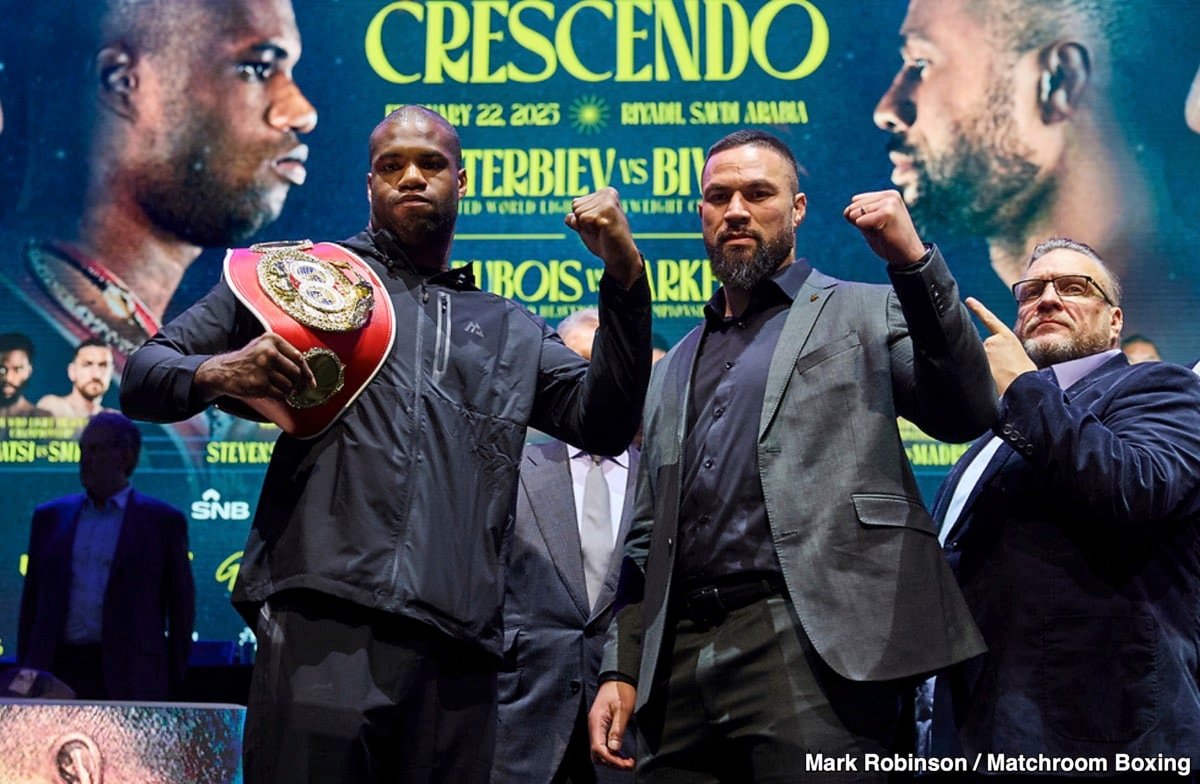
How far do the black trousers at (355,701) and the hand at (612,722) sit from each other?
321 mm

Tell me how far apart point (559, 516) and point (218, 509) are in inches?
89.7

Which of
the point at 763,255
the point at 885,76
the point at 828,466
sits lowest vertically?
the point at 828,466

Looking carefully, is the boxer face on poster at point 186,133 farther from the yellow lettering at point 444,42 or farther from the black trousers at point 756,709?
the black trousers at point 756,709

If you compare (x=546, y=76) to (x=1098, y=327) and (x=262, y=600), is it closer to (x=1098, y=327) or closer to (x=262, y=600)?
(x=1098, y=327)

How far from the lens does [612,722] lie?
7.74ft

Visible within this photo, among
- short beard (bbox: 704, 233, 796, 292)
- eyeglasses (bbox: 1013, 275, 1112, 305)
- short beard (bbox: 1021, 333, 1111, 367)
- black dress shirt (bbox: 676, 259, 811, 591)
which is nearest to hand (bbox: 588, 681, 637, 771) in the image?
black dress shirt (bbox: 676, 259, 811, 591)

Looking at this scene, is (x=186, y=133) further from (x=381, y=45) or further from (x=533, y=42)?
(x=533, y=42)

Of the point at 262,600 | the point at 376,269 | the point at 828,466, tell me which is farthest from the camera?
the point at 376,269

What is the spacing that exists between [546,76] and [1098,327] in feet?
10.3

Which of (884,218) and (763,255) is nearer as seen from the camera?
(884,218)

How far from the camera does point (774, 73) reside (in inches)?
212

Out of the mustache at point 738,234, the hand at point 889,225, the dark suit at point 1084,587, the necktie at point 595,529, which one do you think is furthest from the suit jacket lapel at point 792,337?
the necktie at point 595,529

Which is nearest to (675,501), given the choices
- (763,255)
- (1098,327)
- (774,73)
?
(763,255)

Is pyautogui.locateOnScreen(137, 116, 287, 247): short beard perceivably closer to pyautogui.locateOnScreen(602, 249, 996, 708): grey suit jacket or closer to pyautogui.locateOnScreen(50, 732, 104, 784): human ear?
pyautogui.locateOnScreen(50, 732, 104, 784): human ear
